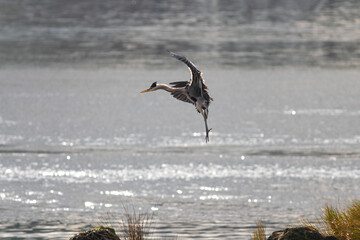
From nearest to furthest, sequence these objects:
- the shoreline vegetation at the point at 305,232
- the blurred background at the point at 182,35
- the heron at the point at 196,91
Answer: the heron at the point at 196,91, the shoreline vegetation at the point at 305,232, the blurred background at the point at 182,35

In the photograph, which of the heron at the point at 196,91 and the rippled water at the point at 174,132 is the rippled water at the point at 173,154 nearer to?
the rippled water at the point at 174,132

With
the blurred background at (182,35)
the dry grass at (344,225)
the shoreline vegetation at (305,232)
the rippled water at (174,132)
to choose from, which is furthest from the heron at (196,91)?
the blurred background at (182,35)

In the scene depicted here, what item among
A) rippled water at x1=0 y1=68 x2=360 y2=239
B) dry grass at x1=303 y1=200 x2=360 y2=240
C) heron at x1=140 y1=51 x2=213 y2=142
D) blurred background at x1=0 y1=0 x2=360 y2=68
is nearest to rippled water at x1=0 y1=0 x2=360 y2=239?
rippled water at x1=0 y1=68 x2=360 y2=239

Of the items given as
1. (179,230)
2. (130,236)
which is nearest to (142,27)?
(179,230)

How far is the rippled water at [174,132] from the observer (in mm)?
15742

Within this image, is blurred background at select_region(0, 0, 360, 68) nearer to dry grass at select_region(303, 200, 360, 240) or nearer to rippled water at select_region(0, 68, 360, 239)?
rippled water at select_region(0, 68, 360, 239)

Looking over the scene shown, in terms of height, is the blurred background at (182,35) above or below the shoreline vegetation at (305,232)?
above

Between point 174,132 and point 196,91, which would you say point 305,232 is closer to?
point 196,91

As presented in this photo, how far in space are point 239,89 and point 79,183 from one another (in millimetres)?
15031

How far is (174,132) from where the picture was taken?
78.6ft

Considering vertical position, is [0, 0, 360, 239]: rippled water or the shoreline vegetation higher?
[0, 0, 360, 239]: rippled water

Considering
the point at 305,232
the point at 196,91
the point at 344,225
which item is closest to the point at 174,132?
the point at 344,225

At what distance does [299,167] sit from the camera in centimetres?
1959

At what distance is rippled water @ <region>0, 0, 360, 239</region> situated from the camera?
15742mm
